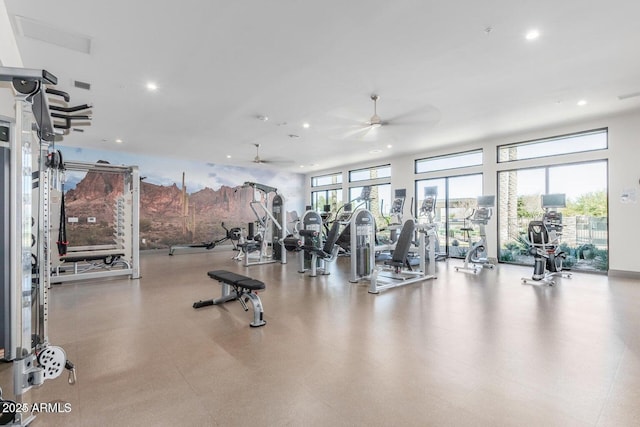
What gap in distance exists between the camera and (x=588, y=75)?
430 centimetres

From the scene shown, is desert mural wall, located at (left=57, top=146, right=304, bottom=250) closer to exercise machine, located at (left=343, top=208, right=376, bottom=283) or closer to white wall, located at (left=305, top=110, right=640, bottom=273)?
exercise machine, located at (left=343, top=208, right=376, bottom=283)

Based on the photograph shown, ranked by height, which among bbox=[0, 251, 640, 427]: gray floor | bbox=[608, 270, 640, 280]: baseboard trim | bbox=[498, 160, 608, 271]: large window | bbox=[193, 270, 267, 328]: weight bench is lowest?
bbox=[0, 251, 640, 427]: gray floor

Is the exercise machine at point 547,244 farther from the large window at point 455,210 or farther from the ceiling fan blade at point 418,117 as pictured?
the ceiling fan blade at point 418,117

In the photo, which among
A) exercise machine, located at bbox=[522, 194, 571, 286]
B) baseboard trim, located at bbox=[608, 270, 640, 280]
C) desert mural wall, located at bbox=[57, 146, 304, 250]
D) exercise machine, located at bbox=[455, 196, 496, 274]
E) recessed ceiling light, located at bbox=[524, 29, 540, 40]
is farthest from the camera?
desert mural wall, located at bbox=[57, 146, 304, 250]

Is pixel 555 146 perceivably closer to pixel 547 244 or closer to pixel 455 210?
pixel 547 244

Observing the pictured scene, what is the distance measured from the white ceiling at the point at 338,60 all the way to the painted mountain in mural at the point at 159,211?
393cm

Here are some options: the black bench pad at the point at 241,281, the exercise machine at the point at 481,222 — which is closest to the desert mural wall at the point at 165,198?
the black bench pad at the point at 241,281

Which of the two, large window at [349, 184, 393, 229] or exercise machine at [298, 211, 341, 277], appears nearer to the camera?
exercise machine at [298, 211, 341, 277]

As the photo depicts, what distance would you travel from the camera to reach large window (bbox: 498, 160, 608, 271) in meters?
6.47

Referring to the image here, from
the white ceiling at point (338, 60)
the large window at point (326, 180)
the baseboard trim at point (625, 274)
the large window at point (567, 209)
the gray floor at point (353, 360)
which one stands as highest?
the white ceiling at point (338, 60)

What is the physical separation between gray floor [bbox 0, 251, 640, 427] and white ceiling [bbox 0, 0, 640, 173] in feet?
10.1

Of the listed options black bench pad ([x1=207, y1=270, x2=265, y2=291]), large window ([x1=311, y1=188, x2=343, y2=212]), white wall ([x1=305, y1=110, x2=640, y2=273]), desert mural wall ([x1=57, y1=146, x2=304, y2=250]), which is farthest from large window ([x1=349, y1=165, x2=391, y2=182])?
black bench pad ([x1=207, y1=270, x2=265, y2=291])

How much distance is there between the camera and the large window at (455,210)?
28.1ft

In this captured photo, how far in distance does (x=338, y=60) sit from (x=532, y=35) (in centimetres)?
216
